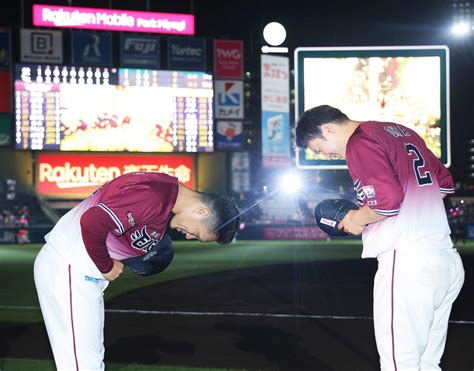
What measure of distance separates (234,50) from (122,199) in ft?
111

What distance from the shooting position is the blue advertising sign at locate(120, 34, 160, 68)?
3656 centimetres

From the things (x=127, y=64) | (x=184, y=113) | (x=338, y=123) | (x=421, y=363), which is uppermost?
(x=127, y=64)

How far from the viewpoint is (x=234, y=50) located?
37.2m

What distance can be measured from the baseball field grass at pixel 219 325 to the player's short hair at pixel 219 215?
334cm

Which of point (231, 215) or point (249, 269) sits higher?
point (231, 215)

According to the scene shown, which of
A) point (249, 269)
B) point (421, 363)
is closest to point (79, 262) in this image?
point (421, 363)

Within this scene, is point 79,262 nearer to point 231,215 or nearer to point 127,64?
point 231,215

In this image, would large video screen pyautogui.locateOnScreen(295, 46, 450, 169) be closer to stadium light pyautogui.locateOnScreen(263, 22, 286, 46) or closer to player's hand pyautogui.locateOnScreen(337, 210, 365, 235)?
player's hand pyautogui.locateOnScreen(337, 210, 365, 235)

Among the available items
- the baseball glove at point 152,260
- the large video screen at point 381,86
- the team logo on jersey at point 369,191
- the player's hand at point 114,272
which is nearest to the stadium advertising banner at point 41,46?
the large video screen at point 381,86

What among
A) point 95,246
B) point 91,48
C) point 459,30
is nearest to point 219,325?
point 95,246

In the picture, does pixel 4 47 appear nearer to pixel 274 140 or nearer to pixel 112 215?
pixel 274 140

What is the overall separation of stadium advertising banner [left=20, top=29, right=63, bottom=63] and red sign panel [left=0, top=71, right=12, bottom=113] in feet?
5.29

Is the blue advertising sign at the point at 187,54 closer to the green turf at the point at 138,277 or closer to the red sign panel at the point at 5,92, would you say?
the red sign panel at the point at 5,92

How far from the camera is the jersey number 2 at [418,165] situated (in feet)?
13.6
